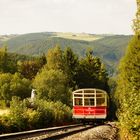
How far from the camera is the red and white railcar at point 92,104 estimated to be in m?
35.7

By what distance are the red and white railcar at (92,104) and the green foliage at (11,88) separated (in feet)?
78.6

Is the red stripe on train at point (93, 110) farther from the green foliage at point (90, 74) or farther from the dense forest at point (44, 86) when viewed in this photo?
the green foliage at point (90, 74)

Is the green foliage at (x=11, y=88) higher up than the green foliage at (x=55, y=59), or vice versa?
the green foliage at (x=55, y=59)

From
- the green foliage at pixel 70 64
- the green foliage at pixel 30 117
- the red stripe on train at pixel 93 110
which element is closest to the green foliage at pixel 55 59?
the green foliage at pixel 70 64

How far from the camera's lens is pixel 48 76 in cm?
6612

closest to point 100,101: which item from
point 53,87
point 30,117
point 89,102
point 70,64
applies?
point 89,102

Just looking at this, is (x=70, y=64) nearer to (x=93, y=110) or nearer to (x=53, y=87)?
(x=53, y=87)

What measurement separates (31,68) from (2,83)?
159ft

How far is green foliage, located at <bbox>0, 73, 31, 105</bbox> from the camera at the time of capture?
59562 millimetres

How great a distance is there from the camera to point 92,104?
3584 centimetres

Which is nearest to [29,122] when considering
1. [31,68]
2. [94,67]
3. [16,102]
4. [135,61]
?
[16,102]

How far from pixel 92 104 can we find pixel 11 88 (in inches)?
1001

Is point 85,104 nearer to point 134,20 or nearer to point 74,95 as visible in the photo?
point 74,95

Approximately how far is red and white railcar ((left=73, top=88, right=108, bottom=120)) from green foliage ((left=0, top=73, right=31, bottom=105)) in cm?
2395
